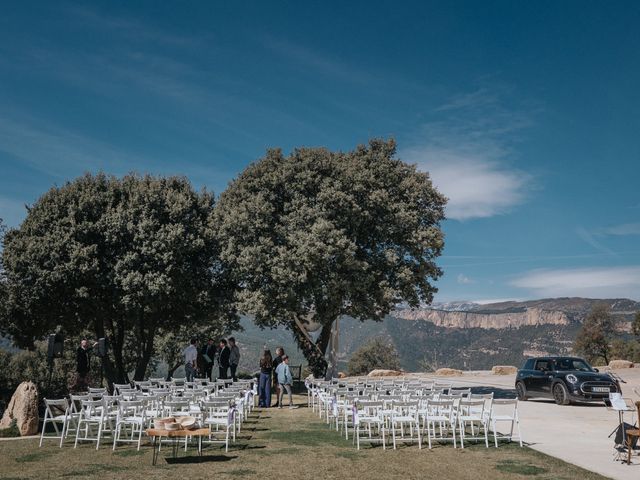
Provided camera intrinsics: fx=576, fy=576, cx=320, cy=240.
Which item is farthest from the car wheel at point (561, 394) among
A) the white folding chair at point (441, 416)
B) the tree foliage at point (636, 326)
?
the tree foliage at point (636, 326)

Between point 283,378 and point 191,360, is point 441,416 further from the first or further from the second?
point 191,360

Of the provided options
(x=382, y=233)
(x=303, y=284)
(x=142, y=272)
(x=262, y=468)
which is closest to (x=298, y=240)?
(x=303, y=284)

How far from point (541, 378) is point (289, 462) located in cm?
1439

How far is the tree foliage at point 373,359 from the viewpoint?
75.9 metres

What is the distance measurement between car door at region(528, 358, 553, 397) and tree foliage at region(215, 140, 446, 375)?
611 cm

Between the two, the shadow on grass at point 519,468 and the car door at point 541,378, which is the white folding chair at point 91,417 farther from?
the car door at point 541,378

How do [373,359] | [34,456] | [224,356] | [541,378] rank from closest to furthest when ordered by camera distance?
[34,456] < [541,378] < [224,356] < [373,359]

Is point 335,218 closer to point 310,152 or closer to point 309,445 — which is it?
point 310,152

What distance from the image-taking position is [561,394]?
20.8 metres

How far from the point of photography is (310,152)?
27.2 meters

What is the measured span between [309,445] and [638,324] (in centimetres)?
6382

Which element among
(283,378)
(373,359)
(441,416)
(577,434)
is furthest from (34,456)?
(373,359)

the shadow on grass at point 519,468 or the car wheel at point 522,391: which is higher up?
the car wheel at point 522,391

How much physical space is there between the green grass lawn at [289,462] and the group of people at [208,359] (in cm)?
969
